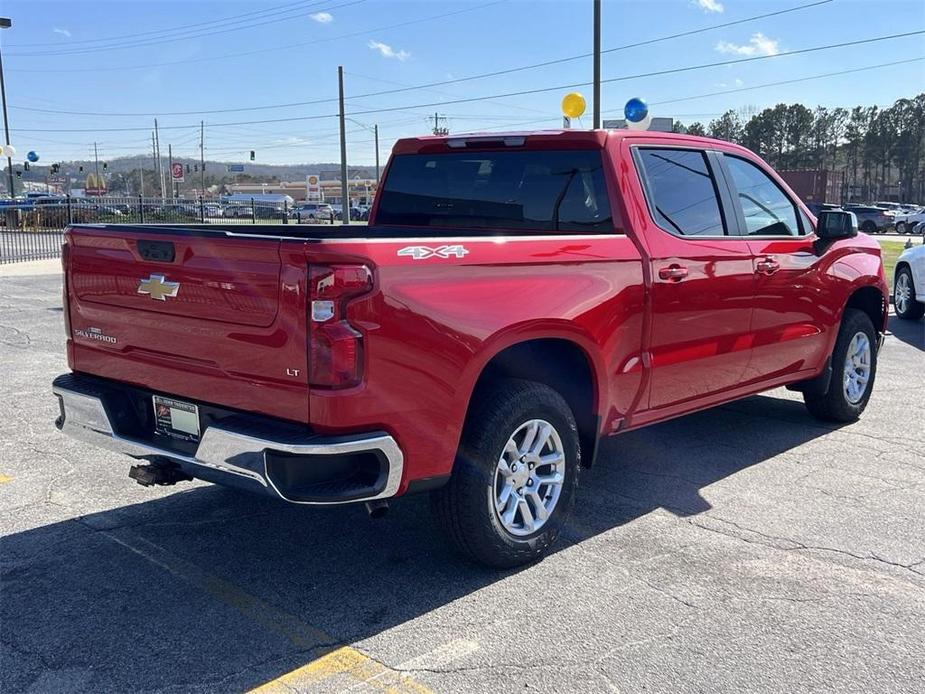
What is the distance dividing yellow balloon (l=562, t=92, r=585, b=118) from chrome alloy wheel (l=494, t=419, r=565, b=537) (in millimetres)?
11429

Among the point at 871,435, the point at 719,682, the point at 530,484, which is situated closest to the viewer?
the point at 719,682

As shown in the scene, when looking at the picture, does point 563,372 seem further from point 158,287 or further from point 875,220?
point 875,220

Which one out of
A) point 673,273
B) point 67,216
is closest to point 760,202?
point 673,273

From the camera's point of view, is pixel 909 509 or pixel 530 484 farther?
pixel 909 509

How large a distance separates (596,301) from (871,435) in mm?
3420

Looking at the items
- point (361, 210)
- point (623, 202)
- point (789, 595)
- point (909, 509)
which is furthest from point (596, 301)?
point (361, 210)

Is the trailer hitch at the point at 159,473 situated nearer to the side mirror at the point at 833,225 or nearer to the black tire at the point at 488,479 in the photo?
the black tire at the point at 488,479

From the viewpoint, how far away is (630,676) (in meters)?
3.07

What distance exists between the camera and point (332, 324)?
3.10 meters

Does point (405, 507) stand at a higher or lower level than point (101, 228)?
lower

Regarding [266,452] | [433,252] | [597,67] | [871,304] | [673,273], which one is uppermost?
[597,67]

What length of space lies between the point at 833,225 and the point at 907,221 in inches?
1945

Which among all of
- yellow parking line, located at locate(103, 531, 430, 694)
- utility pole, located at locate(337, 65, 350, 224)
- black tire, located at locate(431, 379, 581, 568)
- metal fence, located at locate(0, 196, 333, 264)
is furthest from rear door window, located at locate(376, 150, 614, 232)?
utility pole, located at locate(337, 65, 350, 224)

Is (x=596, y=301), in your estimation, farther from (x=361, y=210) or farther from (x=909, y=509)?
(x=361, y=210)
